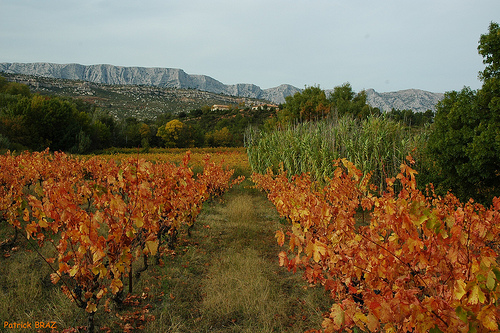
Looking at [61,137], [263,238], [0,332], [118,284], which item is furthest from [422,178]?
[61,137]

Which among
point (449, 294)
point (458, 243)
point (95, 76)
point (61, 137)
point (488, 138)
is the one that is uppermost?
point (95, 76)

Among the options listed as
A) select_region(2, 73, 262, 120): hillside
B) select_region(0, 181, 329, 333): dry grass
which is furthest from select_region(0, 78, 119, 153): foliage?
select_region(2, 73, 262, 120): hillside

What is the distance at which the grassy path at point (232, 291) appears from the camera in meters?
3.02

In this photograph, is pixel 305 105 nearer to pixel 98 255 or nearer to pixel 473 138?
pixel 473 138

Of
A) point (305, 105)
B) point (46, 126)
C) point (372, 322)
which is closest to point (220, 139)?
point (305, 105)

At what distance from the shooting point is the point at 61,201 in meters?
2.41

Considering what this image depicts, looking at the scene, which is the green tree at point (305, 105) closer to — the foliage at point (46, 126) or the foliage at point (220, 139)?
the foliage at point (220, 139)

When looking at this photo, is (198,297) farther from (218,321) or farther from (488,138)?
(488,138)

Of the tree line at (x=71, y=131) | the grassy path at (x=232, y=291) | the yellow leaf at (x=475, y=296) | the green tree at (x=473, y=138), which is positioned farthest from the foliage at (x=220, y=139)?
the yellow leaf at (x=475, y=296)

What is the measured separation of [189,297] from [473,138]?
741cm

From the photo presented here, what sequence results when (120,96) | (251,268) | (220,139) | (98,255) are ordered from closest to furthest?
(98,255) → (251,268) → (220,139) → (120,96)

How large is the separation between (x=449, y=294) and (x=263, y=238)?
4.57m

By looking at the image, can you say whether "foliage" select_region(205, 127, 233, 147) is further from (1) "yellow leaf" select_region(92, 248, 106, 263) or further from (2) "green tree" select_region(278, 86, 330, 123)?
(1) "yellow leaf" select_region(92, 248, 106, 263)

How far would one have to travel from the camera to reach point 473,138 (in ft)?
22.7
